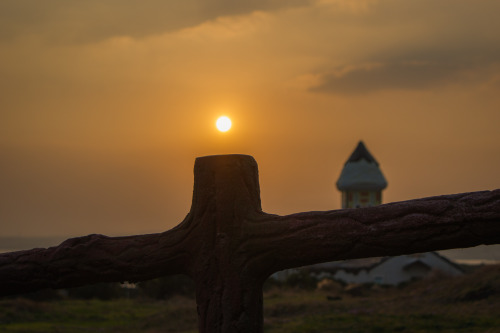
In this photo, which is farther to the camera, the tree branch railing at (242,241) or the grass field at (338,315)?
the grass field at (338,315)

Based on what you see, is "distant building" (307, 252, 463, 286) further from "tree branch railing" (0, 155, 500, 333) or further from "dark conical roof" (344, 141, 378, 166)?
"tree branch railing" (0, 155, 500, 333)

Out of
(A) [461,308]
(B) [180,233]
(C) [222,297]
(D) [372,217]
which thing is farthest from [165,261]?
(A) [461,308]

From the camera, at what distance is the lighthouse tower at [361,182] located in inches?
1407

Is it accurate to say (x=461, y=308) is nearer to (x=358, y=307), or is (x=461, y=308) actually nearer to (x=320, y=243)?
(x=358, y=307)

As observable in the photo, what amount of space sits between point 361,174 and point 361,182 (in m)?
0.61

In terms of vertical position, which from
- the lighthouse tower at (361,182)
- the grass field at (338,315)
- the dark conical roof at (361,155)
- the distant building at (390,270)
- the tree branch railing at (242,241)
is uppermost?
the dark conical roof at (361,155)

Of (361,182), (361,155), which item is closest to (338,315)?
(361,182)

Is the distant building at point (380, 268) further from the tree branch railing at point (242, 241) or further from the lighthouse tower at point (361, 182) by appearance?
the tree branch railing at point (242, 241)

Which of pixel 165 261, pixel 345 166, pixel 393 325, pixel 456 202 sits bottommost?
pixel 393 325

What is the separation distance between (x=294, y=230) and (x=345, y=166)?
33874 millimetres

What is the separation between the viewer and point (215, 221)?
393 centimetres

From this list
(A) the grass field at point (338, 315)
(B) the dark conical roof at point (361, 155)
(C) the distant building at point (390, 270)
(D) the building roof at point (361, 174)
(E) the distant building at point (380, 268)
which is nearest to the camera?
(A) the grass field at point (338, 315)

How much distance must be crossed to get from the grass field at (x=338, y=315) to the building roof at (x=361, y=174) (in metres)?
17.6

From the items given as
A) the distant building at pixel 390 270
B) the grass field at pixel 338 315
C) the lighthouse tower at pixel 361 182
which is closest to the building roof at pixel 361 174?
Result: the lighthouse tower at pixel 361 182
